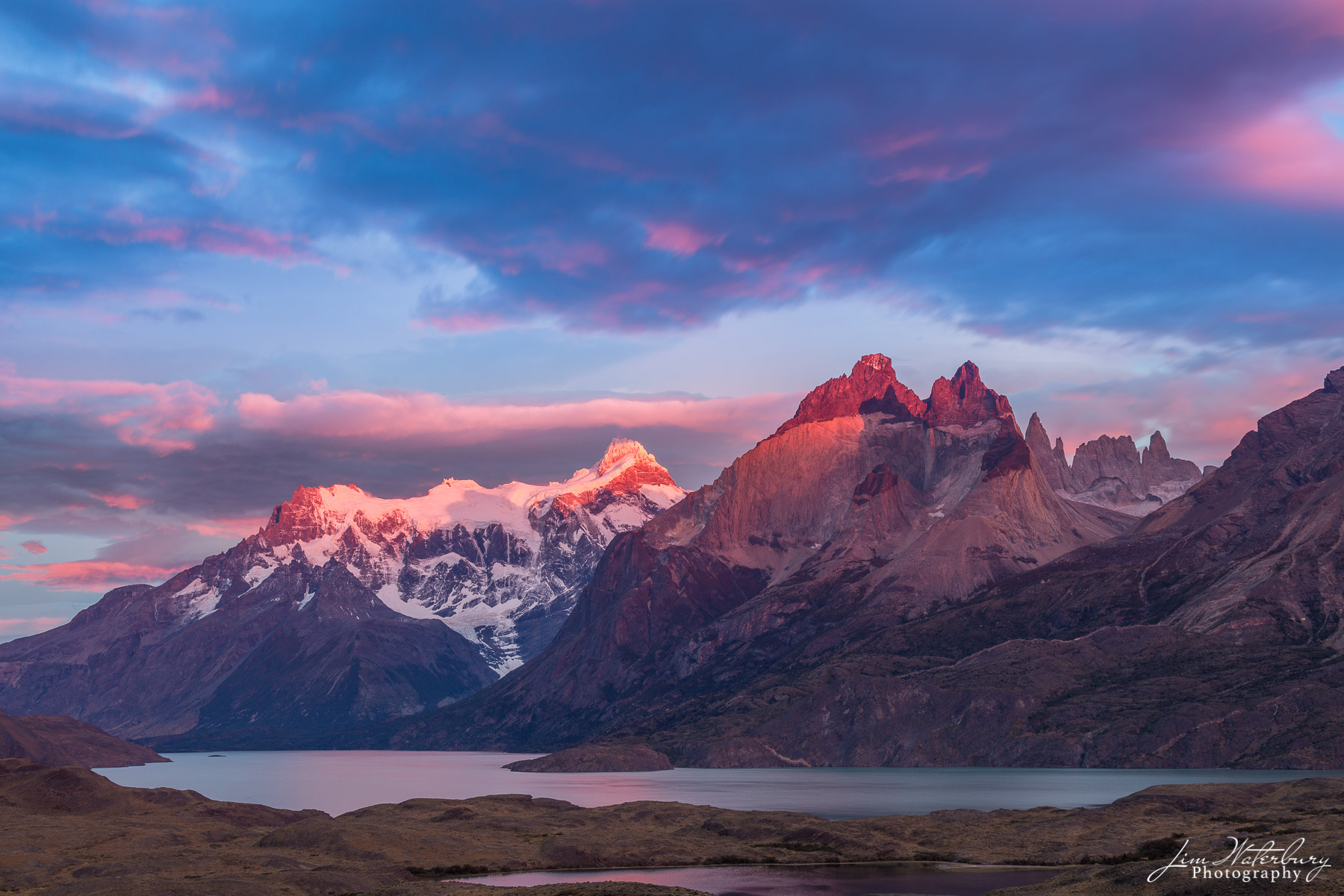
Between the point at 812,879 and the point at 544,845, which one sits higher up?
the point at 544,845

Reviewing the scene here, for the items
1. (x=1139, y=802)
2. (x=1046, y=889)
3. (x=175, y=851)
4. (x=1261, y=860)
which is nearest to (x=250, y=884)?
(x=175, y=851)

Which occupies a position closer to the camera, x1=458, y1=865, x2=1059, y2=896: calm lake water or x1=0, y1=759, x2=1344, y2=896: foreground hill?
x1=0, y1=759, x2=1344, y2=896: foreground hill

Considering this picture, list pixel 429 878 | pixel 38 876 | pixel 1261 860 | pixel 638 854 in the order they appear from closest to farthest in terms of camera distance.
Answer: pixel 1261 860, pixel 38 876, pixel 429 878, pixel 638 854

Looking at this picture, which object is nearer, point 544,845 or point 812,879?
point 812,879

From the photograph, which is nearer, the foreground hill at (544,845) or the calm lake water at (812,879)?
the foreground hill at (544,845)

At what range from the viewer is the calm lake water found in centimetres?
13862

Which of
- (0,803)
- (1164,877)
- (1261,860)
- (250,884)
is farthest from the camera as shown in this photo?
(0,803)

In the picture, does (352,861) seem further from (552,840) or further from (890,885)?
(890,885)

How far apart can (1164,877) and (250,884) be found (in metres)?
82.8

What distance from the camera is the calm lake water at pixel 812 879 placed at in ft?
455

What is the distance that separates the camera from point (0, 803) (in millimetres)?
194875

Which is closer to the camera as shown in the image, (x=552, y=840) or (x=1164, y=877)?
(x=1164, y=877)

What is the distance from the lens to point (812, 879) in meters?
151

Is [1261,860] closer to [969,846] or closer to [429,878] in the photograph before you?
[969,846]
